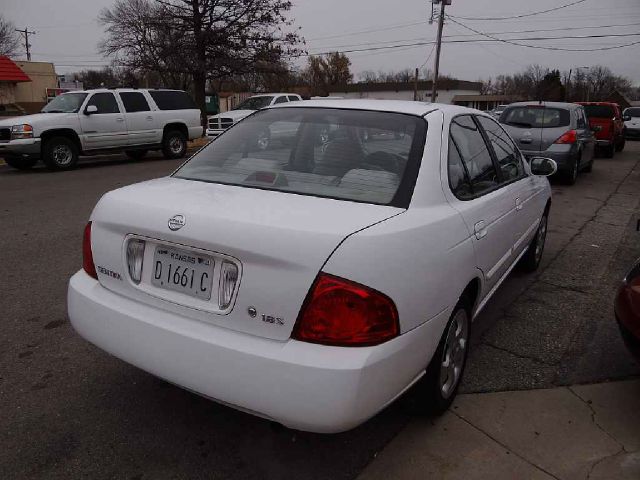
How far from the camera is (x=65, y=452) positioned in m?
2.43

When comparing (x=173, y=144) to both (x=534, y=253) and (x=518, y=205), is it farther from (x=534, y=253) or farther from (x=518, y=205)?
(x=518, y=205)

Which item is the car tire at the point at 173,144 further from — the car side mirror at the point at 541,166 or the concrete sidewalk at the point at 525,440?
the concrete sidewalk at the point at 525,440

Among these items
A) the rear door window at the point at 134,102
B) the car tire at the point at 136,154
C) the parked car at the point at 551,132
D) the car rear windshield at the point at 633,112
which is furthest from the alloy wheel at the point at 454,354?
the car rear windshield at the point at 633,112

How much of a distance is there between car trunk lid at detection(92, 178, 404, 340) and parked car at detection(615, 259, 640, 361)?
143 cm

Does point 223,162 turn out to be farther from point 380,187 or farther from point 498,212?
point 498,212

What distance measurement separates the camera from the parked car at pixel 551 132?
33.3 ft

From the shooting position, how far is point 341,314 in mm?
1931

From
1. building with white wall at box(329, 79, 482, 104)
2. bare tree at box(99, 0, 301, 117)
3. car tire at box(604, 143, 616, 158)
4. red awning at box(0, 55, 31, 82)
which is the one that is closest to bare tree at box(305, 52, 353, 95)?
building with white wall at box(329, 79, 482, 104)

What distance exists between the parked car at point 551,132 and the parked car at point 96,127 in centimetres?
875

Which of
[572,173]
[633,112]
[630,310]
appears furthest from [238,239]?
[633,112]

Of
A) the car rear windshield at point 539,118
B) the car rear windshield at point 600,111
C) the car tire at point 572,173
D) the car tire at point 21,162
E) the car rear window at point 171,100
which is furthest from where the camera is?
the car rear windshield at point 600,111

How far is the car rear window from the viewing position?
14.0m

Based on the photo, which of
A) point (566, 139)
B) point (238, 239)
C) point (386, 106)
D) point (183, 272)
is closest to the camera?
point (238, 239)

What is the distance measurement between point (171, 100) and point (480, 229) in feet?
43.2
